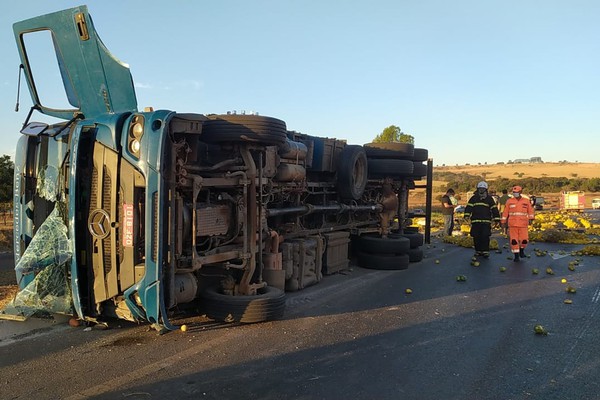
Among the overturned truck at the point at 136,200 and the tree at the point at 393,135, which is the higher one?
the tree at the point at 393,135

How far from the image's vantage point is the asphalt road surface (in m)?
3.71

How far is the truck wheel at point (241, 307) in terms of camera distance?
17.8ft

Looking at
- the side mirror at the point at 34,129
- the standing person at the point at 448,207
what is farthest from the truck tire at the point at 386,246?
the side mirror at the point at 34,129

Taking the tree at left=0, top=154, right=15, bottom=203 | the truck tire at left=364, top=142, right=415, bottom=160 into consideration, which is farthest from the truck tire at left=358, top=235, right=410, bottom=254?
the tree at left=0, top=154, right=15, bottom=203

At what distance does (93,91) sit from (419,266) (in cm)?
728

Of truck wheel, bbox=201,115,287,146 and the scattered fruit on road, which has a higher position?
truck wheel, bbox=201,115,287,146

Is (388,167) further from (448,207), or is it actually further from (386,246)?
(448,207)

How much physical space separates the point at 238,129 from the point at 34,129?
2.25m

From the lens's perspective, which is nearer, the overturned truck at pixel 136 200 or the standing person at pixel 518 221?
the overturned truck at pixel 136 200

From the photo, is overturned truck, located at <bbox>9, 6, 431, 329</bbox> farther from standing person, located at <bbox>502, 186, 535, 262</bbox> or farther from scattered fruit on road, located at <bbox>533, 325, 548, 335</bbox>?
standing person, located at <bbox>502, 186, 535, 262</bbox>

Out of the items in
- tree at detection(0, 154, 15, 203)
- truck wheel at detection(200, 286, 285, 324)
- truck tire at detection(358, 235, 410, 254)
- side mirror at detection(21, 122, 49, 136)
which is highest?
side mirror at detection(21, 122, 49, 136)

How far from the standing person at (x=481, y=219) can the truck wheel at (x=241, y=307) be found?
769 cm

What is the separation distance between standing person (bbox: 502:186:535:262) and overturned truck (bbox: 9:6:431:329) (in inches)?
262

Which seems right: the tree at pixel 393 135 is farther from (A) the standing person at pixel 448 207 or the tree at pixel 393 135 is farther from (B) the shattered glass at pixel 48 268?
(B) the shattered glass at pixel 48 268
